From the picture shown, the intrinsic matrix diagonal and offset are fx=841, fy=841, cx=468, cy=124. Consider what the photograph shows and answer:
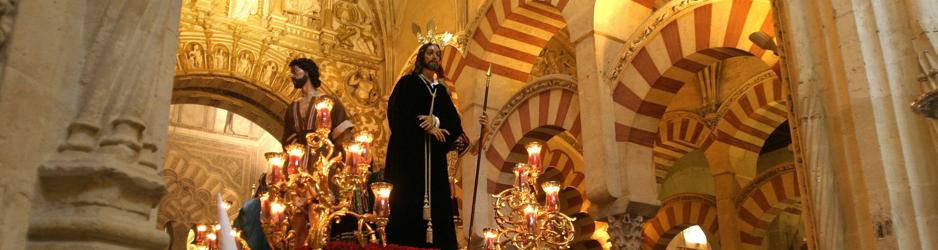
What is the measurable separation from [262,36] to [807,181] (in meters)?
7.53

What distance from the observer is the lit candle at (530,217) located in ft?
17.6

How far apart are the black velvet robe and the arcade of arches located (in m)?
1.37

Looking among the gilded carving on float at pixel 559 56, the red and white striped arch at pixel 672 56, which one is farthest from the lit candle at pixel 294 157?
the gilded carving on float at pixel 559 56

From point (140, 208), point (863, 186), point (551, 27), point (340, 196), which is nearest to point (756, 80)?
point (551, 27)

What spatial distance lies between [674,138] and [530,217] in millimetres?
5884

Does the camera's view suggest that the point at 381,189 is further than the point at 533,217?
No

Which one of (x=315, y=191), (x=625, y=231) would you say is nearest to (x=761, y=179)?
(x=625, y=231)

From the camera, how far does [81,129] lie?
1.76 meters

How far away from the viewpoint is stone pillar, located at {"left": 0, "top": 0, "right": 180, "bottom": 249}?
1686 mm

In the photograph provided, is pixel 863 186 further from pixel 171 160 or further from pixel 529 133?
pixel 171 160

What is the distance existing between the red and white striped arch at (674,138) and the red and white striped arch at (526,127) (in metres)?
3.10

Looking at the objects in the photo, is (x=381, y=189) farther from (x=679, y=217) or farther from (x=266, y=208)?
(x=679, y=217)

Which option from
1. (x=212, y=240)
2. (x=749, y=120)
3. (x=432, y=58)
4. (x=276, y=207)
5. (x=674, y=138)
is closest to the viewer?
(x=276, y=207)

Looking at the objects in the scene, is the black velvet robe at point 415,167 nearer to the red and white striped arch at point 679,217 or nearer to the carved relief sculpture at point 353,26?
the carved relief sculpture at point 353,26
